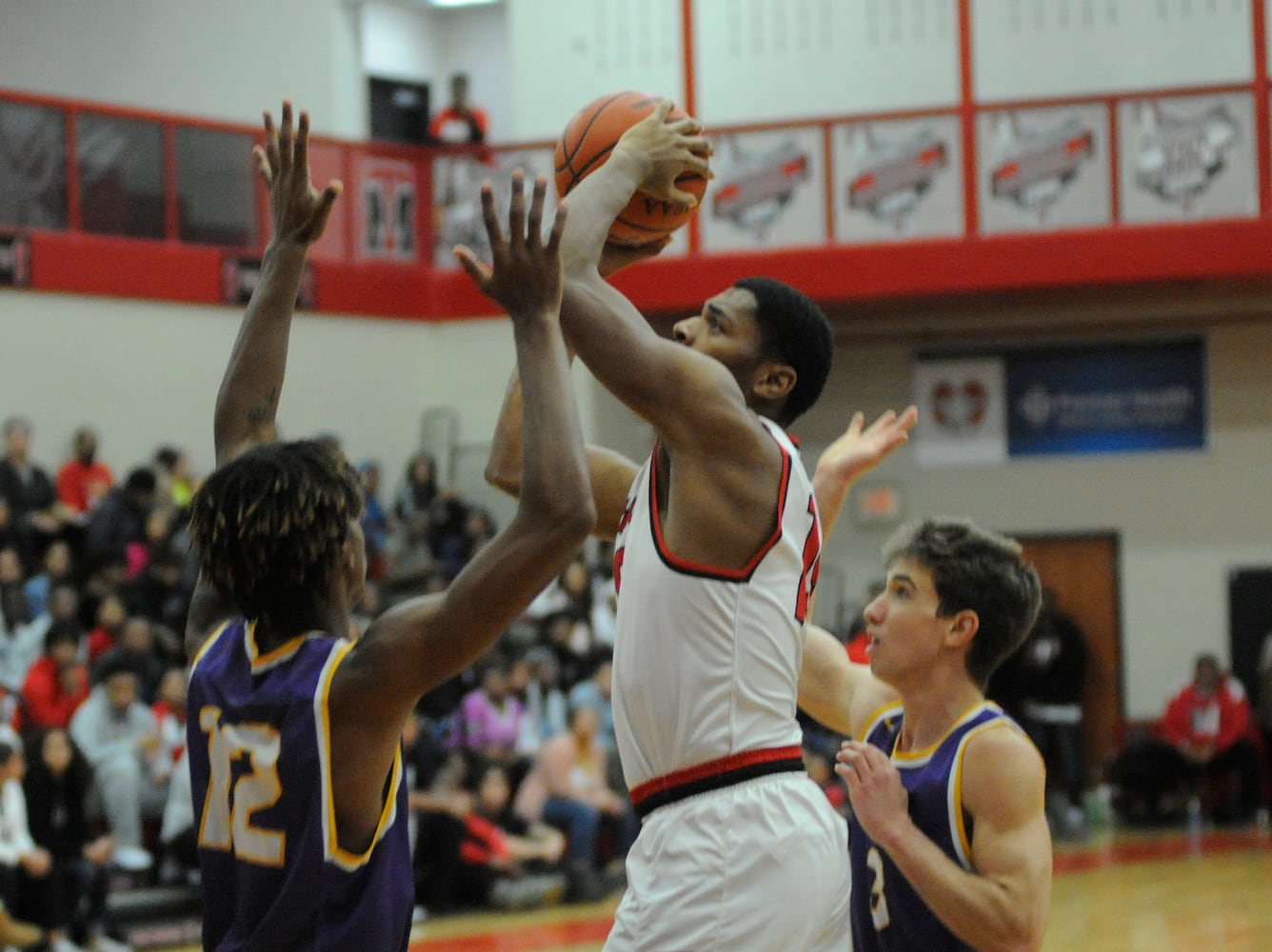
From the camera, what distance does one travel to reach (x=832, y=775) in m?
11.5

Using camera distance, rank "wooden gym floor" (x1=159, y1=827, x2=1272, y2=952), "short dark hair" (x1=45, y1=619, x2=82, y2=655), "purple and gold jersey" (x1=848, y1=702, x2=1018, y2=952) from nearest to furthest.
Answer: "purple and gold jersey" (x1=848, y1=702, x2=1018, y2=952) < "wooden gym floor" (x1=159, y1=827, x2=1272, y2=952) < "short dark hair" (x1=45, y1=619, x2=82, y2=655)

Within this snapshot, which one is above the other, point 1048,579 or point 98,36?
point 98,36

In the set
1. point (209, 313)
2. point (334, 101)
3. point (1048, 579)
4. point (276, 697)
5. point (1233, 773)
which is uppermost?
point (334, 101)

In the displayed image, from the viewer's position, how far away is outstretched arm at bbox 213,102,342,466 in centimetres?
291

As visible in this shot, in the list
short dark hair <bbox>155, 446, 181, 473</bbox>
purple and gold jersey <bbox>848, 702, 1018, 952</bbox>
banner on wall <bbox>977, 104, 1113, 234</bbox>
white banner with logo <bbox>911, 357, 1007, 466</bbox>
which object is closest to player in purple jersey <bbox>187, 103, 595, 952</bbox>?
purple and gold jersey <bbox>848, 702, 1018, 952</bbox>

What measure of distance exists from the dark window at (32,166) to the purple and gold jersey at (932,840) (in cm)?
1066

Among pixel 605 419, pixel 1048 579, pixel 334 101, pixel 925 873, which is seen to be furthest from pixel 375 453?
pixel 925 873

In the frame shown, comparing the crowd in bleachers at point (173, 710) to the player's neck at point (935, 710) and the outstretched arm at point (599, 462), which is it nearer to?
the outstretched arm at point (599, 462)

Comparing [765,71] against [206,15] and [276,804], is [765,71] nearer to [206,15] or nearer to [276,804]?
[206,15]

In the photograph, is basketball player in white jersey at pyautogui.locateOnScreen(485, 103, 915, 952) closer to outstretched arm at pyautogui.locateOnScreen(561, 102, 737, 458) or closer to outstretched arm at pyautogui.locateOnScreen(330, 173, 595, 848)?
outstretched arm at pyautogui.locateOnScreen(561, 102, 737, 458)


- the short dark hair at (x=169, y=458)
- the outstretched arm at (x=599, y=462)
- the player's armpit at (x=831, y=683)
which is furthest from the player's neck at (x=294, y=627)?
the short dark hair at (x=169, y=458)

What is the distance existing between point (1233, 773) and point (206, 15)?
37.4 ft

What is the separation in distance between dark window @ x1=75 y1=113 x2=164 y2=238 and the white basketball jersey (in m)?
10.8

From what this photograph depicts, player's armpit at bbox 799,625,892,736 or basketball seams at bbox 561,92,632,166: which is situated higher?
basketball seams at bbox 561,92,632,166
